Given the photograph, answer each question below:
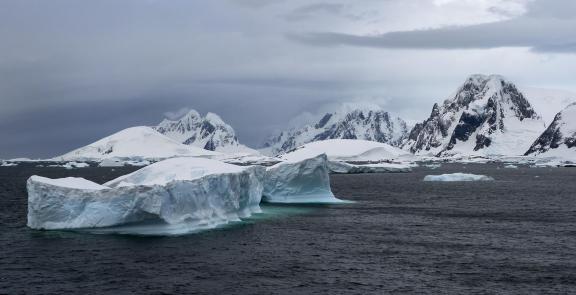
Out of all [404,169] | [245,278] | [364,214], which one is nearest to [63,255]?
[245,278]

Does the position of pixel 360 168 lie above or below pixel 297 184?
above

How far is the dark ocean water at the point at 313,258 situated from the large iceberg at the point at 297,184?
45.3 feet

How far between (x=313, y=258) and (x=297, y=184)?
36.5 meters

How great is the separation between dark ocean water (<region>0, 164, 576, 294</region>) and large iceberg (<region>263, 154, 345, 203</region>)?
1380cm

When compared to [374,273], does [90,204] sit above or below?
above

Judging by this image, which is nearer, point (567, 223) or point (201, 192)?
point (201, 192)

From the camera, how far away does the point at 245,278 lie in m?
32.7

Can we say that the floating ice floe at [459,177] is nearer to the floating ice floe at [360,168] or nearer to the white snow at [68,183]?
the floating ice floe at [360,168]

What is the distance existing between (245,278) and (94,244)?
1372 cm

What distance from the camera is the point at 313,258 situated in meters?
38.2

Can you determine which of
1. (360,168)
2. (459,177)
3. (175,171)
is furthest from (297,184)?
(360,168)

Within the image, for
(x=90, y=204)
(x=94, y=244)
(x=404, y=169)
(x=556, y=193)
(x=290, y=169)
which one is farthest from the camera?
(x=404, y=169)

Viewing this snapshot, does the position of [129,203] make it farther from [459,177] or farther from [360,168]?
[360,168]

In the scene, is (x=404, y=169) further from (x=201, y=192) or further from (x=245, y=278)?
(x=245, y=278)
